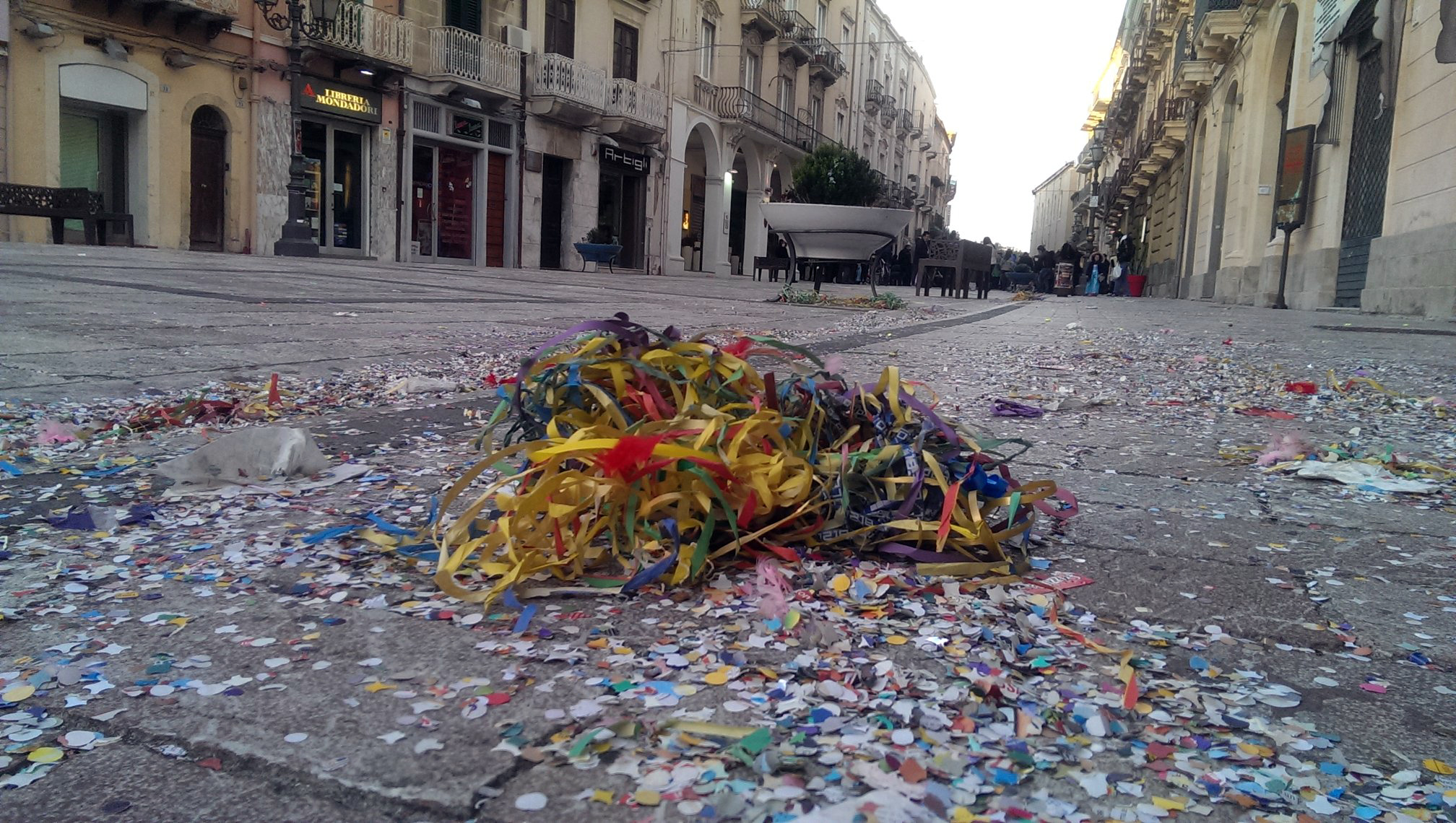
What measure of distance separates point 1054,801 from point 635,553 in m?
0.61

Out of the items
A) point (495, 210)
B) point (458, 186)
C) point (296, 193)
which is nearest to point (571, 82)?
point (495, 210)

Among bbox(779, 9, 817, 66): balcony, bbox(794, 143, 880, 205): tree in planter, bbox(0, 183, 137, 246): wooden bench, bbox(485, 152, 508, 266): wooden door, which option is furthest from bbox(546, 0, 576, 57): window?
bbox(0, 183, 137, 246): wooden bench

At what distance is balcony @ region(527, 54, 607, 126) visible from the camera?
69.1 ft

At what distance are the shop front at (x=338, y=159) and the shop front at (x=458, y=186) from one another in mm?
906

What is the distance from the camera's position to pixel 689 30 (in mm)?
25547

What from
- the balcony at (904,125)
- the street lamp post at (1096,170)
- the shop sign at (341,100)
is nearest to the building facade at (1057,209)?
the street lamp post at (1096,170)

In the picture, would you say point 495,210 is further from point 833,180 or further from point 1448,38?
point 1448,38

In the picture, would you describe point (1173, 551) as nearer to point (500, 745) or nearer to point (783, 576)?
point (783, 576)

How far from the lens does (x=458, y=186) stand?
2055 cm

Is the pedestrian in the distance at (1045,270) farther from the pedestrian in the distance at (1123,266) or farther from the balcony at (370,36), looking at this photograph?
the balcony at (370,36)

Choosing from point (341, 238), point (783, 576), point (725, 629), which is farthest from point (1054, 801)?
point (341, 238)

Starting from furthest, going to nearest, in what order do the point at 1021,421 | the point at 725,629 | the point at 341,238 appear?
the point at 341,238 < the point at 1021,421 < the point at 725,629

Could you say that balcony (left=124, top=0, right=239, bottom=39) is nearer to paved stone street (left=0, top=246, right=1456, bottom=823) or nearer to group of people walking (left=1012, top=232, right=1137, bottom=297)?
paved stone street (left=0, top=246, right=1456, bottom=823)

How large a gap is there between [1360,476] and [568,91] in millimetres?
21157
